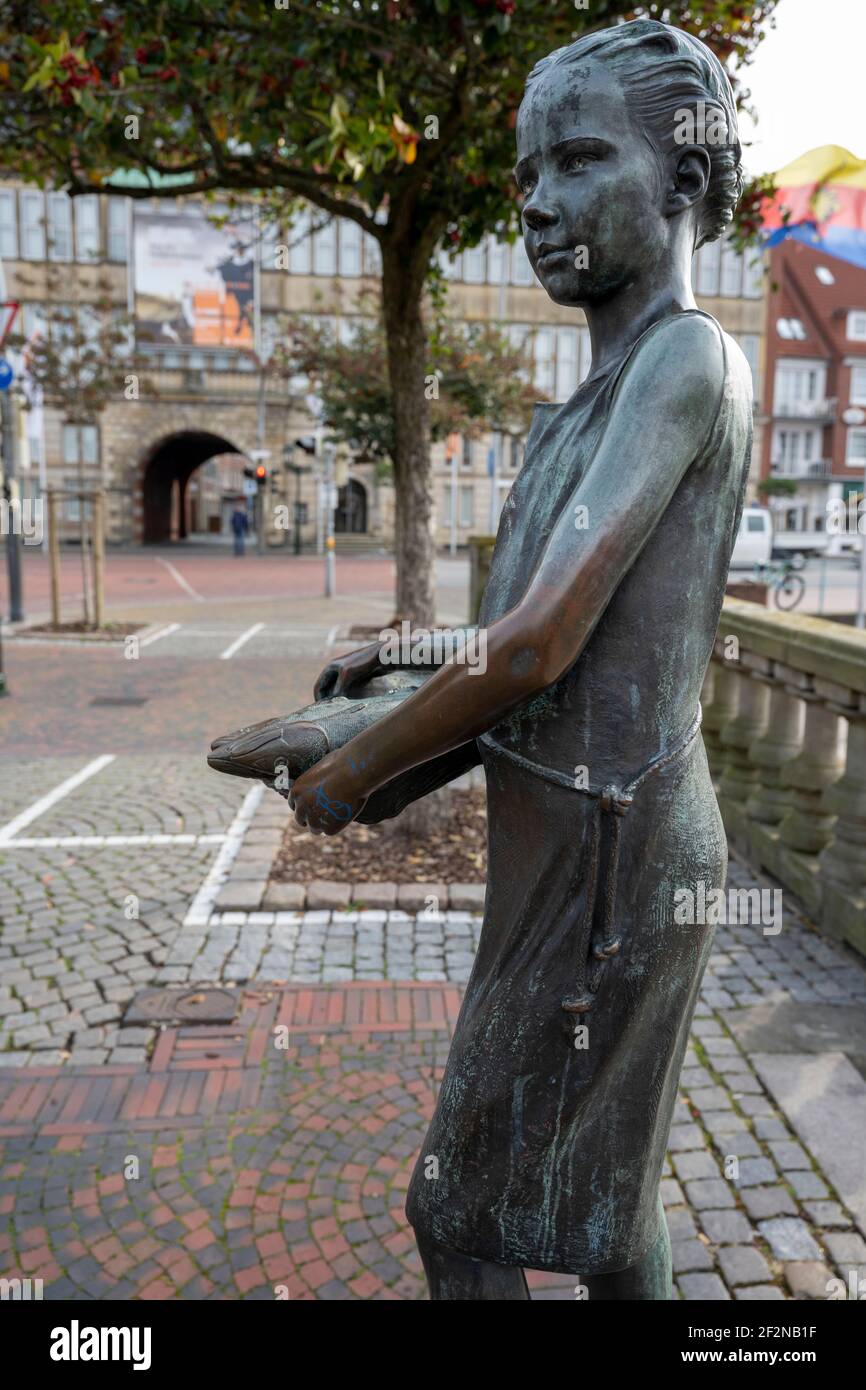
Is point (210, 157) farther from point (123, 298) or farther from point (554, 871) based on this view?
point (123, 298)

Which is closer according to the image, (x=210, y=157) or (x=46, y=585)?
(x=210, y=157)

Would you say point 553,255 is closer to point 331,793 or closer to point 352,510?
point 331,793

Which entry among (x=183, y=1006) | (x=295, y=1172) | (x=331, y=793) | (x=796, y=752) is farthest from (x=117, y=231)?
(x=331, y=793)

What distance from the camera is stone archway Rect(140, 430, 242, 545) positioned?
4500 centimetres

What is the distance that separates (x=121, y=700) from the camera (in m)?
11.1

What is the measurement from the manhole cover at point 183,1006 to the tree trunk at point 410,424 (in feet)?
10.6

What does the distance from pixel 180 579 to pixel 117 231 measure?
23777 millimetres

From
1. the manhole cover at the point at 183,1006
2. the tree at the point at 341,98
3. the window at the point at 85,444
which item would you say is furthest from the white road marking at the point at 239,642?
the window at the point at 85,444

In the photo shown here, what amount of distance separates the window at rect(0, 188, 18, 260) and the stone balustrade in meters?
44.0

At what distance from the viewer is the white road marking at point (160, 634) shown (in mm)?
15231

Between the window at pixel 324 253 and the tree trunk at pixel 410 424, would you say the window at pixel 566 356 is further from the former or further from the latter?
the tree trunk at pixel 410 424
